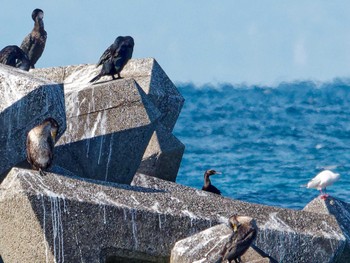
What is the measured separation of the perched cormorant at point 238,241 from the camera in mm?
8969

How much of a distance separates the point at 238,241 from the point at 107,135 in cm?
251

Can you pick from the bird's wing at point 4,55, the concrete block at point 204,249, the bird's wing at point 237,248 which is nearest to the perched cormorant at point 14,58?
the bird's wing at point 4,55

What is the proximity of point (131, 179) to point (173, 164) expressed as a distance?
4.41ft

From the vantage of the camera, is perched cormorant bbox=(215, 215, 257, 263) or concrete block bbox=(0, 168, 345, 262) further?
concrete block bbox=(0, 168, 345, 262)

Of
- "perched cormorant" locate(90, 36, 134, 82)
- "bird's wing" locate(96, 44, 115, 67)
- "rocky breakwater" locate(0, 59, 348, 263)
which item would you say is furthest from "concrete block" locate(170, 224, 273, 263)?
"bird's wing" locate(96, 44, 115, 67)

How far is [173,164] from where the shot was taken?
496 inches

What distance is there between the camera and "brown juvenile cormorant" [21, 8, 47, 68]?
54.6 feet

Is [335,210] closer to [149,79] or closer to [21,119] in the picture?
[21,119]

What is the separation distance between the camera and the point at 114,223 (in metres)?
9.30

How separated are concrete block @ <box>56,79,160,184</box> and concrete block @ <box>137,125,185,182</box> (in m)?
0.85

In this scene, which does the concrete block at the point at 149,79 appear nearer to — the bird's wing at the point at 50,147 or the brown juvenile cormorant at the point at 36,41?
the bird's wing at the point at 50,147

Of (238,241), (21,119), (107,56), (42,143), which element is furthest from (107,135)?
(238,241)

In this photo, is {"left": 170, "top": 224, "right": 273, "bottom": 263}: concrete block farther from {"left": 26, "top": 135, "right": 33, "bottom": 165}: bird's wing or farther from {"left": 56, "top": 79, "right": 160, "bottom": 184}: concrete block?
{"left": 56, "top": 79, "right": 160, "bottom": 184}: concrete block

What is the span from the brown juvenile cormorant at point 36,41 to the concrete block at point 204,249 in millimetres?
7603
